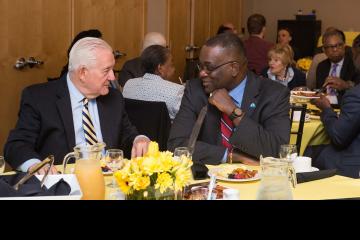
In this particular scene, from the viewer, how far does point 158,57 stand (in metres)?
4.52

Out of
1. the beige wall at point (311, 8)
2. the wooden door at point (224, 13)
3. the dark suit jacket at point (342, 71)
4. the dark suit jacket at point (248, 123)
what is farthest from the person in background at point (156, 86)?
the beige wall at point (311, 8)

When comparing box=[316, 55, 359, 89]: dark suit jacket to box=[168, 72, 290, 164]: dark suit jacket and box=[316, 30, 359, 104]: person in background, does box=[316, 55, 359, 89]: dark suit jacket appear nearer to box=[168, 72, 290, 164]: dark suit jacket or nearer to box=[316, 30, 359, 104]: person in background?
box=[316, 30, 359, 104]: person in background

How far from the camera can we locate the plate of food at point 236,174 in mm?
2252

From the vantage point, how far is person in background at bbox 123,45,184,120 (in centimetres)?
426

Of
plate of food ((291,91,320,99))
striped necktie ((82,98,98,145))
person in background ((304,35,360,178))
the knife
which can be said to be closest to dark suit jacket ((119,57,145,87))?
plate of food ((291,91,320,99))

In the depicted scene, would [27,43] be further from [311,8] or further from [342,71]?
[311,8]

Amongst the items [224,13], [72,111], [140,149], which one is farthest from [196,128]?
[224,13]

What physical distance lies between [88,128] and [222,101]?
0.68 m

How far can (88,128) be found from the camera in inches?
115

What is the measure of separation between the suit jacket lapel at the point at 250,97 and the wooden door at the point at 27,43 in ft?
8.69

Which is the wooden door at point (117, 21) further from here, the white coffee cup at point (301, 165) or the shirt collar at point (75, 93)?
the white coffee cup at point (301, 165)

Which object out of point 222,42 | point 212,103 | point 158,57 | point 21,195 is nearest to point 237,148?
point 212,103

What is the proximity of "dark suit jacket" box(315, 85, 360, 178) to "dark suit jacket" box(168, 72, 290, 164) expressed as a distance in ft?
1.50

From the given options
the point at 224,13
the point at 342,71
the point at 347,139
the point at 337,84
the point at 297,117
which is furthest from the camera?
the point at 224,13
